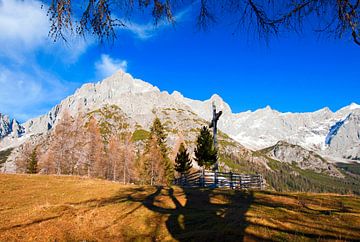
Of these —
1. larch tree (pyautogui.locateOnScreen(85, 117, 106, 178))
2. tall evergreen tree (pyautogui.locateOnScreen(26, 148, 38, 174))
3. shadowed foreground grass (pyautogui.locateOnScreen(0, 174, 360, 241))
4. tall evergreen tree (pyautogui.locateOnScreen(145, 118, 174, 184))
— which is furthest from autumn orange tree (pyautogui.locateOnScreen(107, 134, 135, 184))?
shadowed foreground grass (pyautogui.locateOnScreen(0, 174, 360, 241))

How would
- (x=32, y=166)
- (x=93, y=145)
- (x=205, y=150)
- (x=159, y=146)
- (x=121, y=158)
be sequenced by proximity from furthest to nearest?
(x=121, y=158) → (x=32, y=166) → (x=93, y=145) → (x=159, y=146) → (x=205, y=150)

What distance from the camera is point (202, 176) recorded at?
2938 cm

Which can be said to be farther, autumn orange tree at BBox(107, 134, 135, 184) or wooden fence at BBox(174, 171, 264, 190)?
autumn orange tree at BBox(107, 134, 135, 184)

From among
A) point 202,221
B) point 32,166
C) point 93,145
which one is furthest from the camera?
point 32,166

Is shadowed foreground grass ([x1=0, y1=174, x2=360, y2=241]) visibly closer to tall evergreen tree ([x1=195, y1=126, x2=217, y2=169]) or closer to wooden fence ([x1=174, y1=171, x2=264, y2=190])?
wooden fence ([x1=174, y1=171, x2=264, y2=190])

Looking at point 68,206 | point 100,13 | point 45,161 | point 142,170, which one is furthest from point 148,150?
point 100,13

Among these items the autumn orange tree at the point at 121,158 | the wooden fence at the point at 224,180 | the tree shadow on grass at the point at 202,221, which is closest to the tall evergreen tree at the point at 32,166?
the autumn orange tree at the point at 121,158

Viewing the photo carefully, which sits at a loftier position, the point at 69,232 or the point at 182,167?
the point at 182,167

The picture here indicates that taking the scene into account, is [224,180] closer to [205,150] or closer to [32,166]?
[205,150]

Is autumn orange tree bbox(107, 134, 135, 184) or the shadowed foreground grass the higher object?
autumn orange tree bbox(107, 134, 135, 184)

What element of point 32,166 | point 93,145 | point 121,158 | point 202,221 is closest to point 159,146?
point 121,158

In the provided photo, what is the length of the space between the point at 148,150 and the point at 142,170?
8.59 m

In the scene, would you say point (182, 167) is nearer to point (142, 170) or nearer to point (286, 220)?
point (142, 170)

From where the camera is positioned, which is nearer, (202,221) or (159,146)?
(202,221)
